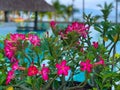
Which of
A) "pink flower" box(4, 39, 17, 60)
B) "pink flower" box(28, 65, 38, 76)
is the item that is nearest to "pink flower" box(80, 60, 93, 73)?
"pink flower" box(28, 65, 38, 76)

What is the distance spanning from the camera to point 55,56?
5.93 feet

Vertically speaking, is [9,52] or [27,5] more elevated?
[27,5]

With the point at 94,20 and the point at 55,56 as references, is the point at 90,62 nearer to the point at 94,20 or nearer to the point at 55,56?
the point at 55,56

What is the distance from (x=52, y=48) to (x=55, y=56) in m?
0.05

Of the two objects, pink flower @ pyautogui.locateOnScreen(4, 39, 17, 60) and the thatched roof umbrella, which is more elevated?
the thatched roof umbrella

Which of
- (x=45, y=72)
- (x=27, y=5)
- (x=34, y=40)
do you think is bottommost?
(x=45, y=72)

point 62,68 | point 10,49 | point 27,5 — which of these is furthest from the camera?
point 27,5

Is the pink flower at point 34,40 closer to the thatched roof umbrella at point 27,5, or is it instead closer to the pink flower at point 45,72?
the pink flower at point 45,72

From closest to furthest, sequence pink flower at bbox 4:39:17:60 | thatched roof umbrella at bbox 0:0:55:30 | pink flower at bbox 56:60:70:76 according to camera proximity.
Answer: pink flower at bbox 56:60:70:76
pink flower at bbox 4:39:17:60
thatched roof umbrella at bbox 0:0:55:30

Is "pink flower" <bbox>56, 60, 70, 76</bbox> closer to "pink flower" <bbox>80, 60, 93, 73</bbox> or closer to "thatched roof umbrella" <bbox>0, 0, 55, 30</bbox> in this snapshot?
"pink flower" <bbox>80, 60, 93, 73</bbox>

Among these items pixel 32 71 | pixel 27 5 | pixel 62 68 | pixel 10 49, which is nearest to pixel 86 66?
pixel 62 68

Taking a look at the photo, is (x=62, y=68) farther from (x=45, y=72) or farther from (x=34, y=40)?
(x=34, y=40)

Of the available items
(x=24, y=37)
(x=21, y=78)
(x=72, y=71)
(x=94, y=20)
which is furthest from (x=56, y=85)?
(x=94, y=20)

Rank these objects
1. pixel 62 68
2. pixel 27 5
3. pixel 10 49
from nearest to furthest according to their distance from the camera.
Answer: pixel 62 68 → pixel 10 49 → pixel 27 5
